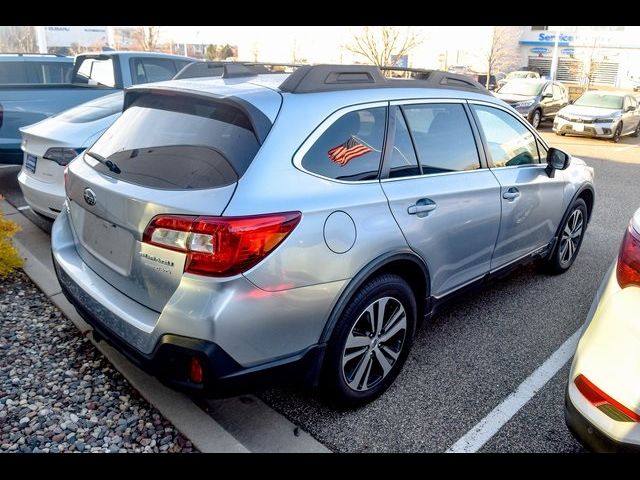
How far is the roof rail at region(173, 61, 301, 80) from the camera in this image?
117 inches

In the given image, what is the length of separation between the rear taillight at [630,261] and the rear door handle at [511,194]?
106cm

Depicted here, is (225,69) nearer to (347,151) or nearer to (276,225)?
(347,151)

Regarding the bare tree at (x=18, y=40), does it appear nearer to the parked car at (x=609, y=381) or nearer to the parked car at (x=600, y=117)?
the parked car at (x=600, y=117)

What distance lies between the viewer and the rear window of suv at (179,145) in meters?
2.23

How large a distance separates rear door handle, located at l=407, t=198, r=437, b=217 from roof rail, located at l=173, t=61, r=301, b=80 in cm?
124

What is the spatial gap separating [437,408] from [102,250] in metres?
1.97

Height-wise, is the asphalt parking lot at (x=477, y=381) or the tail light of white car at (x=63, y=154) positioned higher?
the tail light of white car at (x=63, y=154)

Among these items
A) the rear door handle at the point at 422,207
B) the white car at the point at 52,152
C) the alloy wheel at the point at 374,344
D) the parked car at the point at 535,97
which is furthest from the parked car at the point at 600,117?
the alloy wheel at the point at 374,344

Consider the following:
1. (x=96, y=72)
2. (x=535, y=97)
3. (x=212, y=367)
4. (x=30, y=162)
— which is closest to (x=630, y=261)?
(x=212, y=367)

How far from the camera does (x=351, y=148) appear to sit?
2586 mm

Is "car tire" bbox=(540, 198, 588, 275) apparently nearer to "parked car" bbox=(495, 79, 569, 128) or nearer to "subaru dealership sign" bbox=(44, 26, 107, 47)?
"parked car" bbox=(495, 79, 569, 128)

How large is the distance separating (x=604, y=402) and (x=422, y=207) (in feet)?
4.20
